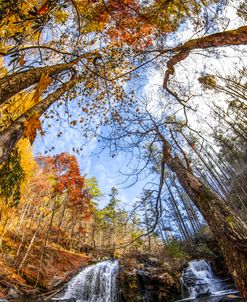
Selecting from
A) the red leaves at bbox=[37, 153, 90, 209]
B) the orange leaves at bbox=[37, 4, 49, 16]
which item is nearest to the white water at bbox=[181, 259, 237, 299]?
the red leaves at bbox=[37, 153, 90, 209]

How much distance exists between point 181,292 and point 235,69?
1307 centimetres

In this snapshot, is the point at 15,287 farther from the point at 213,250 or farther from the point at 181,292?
the point at 213,250

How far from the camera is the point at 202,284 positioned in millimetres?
11422

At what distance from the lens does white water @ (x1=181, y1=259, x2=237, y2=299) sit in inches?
413

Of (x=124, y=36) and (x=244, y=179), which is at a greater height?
(x=244, y=179)

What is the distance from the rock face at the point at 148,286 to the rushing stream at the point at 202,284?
0.87m

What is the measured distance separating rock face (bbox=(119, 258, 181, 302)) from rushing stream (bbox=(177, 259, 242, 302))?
869 millimetres

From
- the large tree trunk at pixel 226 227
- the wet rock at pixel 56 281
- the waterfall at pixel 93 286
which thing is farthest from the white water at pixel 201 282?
the large tree trunk at pixel 226 227

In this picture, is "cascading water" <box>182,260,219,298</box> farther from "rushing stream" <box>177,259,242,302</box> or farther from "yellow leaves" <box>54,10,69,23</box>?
"yellow leaves" <box>54,10,69,23</box>

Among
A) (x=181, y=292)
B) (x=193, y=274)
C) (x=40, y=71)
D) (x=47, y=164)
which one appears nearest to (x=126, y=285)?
(x=181, y=292)

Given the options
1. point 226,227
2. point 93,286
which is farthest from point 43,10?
point 93,286

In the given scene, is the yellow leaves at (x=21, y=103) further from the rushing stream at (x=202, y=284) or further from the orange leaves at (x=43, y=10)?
the rushing stream at (x=202, y=284)

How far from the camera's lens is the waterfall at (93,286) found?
10344 mm

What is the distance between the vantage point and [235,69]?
11414 millimetres
